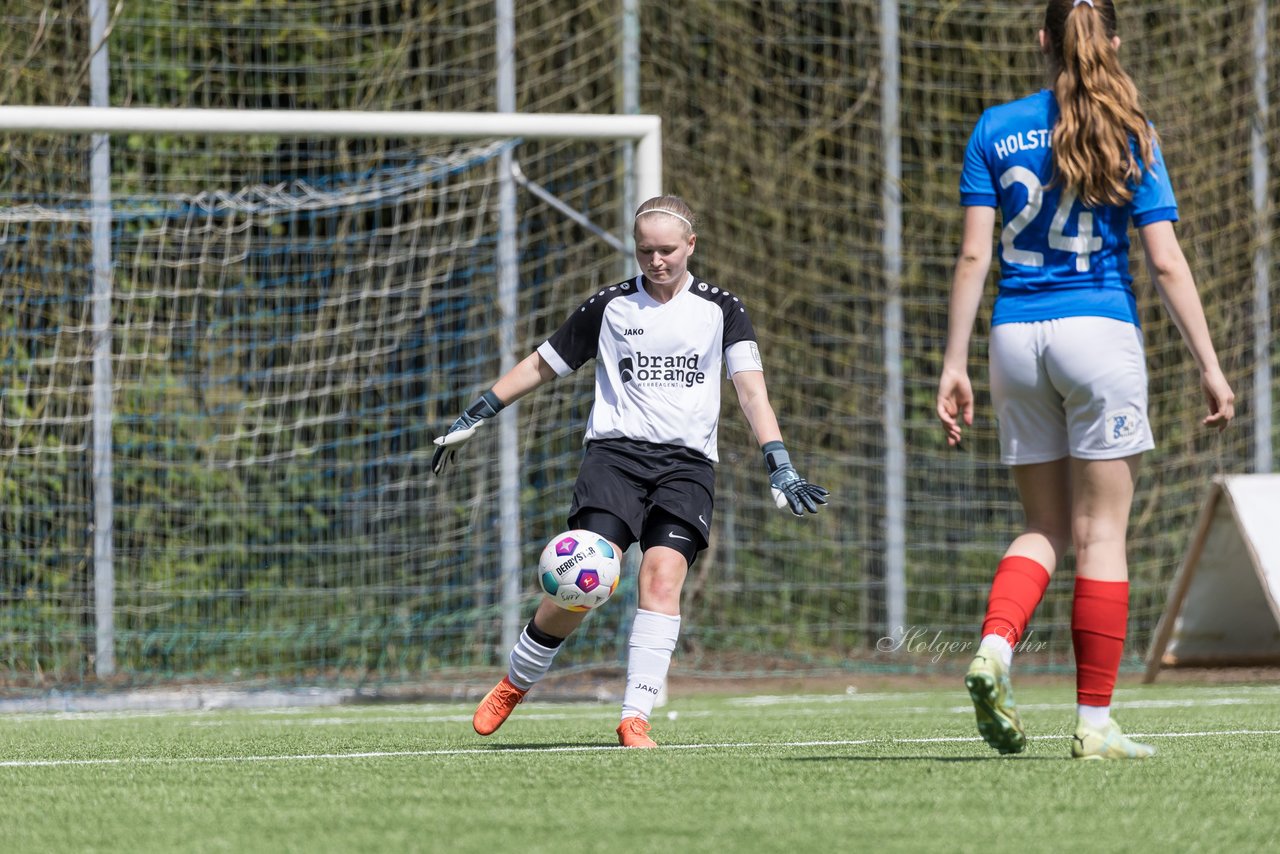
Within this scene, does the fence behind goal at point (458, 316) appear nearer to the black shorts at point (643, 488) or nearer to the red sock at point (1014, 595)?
the black shorts at point (643, 488)

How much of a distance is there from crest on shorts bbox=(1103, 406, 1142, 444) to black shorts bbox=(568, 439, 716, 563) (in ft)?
4.46

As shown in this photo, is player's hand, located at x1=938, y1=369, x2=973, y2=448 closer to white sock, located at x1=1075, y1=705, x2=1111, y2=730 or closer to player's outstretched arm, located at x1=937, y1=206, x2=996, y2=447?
player's outstretched arm, located at x1=937, y1=206, x2=996, y2=447

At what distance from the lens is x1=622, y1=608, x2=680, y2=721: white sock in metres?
4.51

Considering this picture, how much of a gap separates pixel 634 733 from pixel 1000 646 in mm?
1215

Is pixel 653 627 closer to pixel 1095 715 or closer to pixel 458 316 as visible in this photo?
pixel 1095 715

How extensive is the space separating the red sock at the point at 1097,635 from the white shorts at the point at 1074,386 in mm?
302

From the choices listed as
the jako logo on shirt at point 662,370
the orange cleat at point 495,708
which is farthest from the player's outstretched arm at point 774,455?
the orange cleat at point 495,708

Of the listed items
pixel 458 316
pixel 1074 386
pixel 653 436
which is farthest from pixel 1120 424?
pixel 458 316

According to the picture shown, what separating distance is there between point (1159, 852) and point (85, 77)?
24.5ft

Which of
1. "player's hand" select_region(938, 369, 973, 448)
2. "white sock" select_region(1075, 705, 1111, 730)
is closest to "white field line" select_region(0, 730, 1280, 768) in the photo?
"white sock" select_region(1075, 705, 1111, 730)

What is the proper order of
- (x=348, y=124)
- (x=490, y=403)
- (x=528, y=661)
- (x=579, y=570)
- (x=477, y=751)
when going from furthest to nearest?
(x=348, y=124) < (x=490, y=403) < (x=528, y=661) < (x=579, y=570) < (x=477, y=751)

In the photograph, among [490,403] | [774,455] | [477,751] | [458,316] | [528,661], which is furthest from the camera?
[458,316]

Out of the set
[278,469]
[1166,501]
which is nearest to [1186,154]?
[1166,501]

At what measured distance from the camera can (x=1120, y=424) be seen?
11.7 ft
